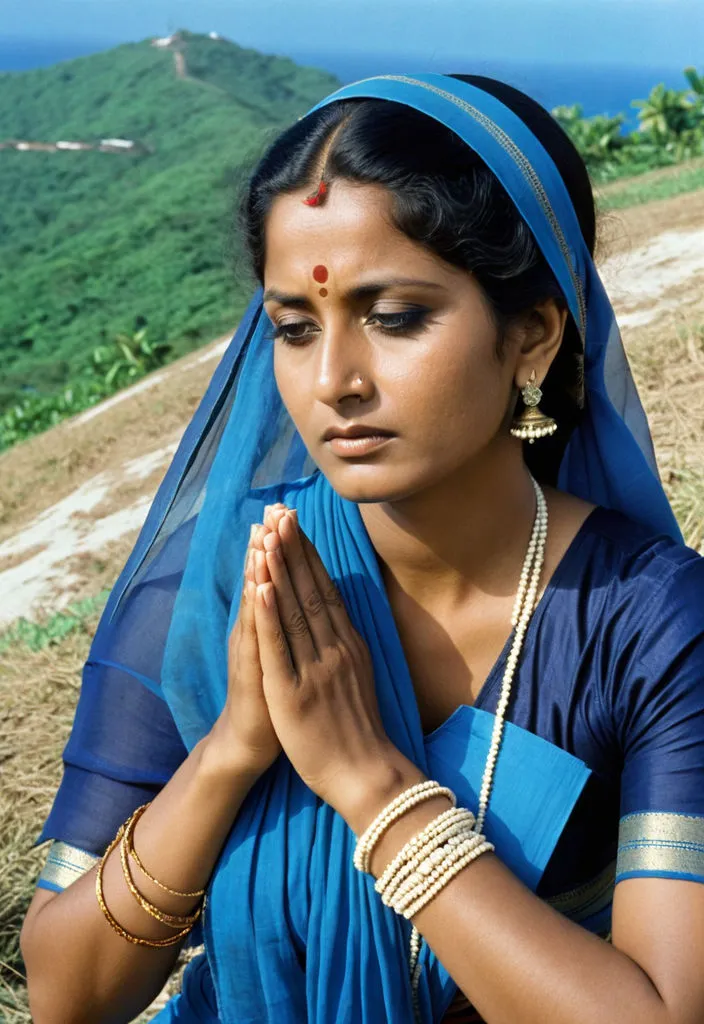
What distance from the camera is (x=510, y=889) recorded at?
73.4 inches

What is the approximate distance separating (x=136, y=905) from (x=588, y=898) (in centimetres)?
85

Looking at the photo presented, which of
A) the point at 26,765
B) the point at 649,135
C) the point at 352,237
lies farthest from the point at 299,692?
the point at 649,135

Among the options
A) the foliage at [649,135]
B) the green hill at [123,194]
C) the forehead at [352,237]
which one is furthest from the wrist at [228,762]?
the foliage at [649,135]

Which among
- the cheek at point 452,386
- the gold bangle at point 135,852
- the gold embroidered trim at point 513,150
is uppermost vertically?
the gold embroidered trim at point 513,150

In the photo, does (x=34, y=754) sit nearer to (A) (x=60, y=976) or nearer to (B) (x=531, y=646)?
(A) (x=60, y=976)

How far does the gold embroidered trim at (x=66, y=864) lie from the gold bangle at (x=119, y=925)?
0.04 m

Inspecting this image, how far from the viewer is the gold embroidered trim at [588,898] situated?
2.20m

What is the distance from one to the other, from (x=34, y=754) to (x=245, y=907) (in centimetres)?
242

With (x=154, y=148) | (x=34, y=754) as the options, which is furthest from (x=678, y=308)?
(x=154, y=148)

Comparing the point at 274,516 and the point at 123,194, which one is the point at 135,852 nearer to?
the point at 274,516

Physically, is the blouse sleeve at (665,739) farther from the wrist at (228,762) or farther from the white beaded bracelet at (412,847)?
the wrist at (228,762)

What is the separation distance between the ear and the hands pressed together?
529 millimetres

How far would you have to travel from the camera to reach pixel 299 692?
1.92m

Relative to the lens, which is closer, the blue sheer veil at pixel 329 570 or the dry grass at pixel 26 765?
the blue sheer veil at pixel 329 570
